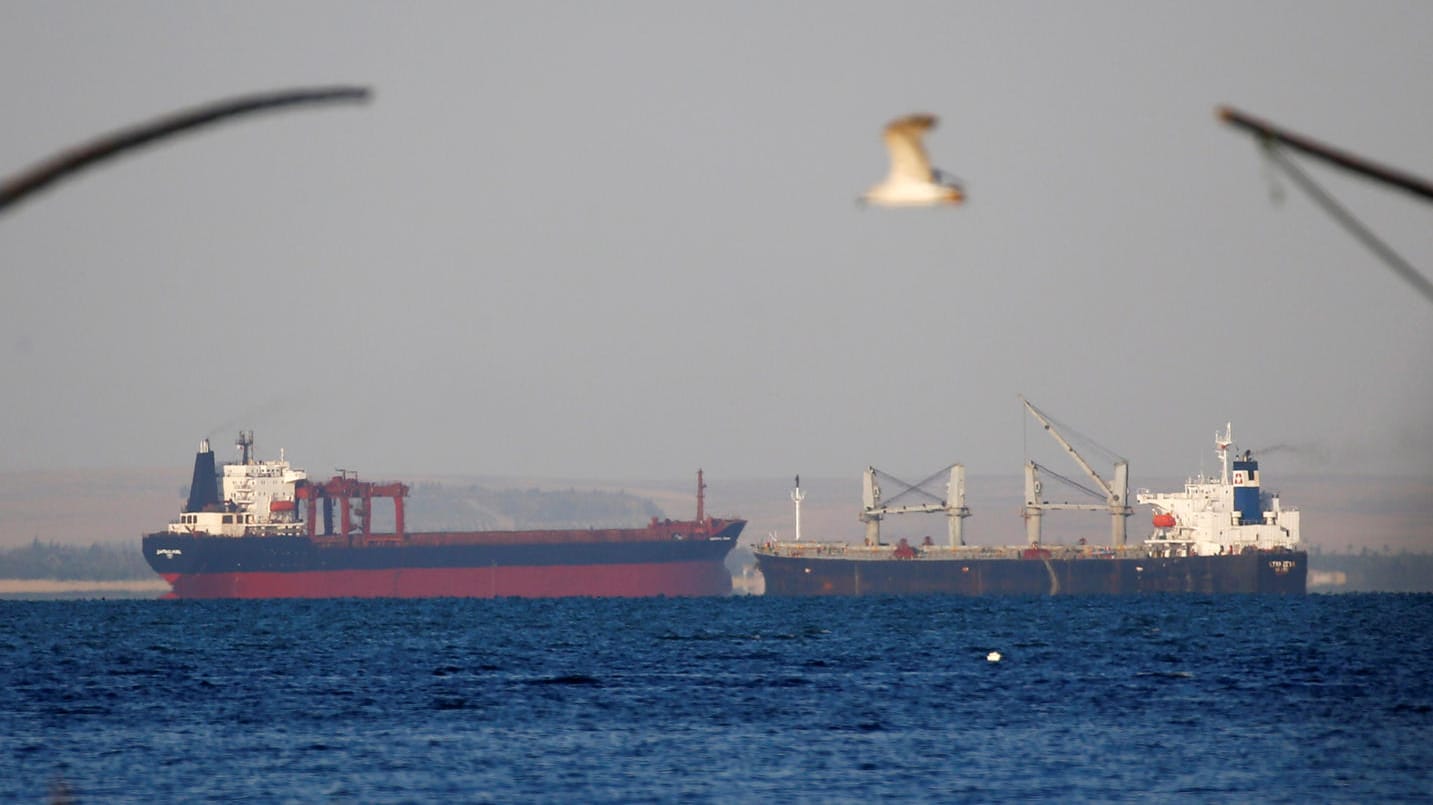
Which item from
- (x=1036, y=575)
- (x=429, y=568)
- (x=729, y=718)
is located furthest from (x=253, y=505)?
(x=729, y=718)

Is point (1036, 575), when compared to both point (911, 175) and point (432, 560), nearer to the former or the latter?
A: point (432, 560)

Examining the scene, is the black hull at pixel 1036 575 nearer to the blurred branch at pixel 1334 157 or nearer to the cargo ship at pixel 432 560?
the cargo ship at pixel 432 560

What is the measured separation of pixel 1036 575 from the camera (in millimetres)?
174625

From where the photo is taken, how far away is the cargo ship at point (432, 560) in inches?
7057

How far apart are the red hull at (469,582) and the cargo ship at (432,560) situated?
0.32 ft

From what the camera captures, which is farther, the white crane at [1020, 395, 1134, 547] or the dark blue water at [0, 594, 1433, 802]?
the white crane at [1020, 395, 1134, 547]

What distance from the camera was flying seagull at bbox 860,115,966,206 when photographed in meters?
8.32

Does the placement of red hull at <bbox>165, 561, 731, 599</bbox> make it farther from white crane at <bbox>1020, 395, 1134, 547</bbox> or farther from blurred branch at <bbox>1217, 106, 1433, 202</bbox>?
blurred branch at <bbox>1217, 106, 1433, 202</bbox>

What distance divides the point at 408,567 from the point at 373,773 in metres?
148

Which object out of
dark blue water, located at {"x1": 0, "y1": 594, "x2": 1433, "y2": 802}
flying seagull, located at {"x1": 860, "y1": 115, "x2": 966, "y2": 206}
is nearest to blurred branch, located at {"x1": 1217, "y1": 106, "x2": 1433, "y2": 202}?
flying seagull, located at {"x1": 860, "y1": 115, "x2": 966, "y2": 206}

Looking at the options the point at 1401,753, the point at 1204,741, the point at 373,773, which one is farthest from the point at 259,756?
the point at 1401,753

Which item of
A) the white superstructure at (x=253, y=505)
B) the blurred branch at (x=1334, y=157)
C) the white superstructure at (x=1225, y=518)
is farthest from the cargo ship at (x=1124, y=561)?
the blurred branch at (x=1334, y=157)

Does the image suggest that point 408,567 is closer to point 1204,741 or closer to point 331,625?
point 331,625

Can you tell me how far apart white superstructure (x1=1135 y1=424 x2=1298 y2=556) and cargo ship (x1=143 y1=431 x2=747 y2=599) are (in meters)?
43.3
